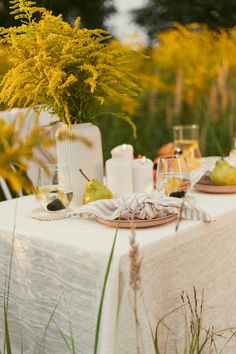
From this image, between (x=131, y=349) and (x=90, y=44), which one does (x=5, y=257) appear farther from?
(x=90, y=44)

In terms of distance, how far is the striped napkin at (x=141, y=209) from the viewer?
151 centimetres

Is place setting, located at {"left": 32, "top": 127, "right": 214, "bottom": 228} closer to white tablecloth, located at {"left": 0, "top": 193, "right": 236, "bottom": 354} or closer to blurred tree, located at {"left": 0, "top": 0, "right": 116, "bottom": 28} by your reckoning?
white tablecloth, located at {"left": 0, "top": 193, "right": 236, "bottom": 354}

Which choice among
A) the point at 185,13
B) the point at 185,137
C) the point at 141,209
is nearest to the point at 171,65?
the point at 185,13

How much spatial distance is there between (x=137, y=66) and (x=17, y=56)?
330 centimetres

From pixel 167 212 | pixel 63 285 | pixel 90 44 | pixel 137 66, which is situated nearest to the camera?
pixel 63 285

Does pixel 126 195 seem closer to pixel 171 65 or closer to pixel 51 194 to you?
pixel 51 194

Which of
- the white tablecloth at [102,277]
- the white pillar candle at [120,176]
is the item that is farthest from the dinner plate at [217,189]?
the white pillar candle at [120,176]

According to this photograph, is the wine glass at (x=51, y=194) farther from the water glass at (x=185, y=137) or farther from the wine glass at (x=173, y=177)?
the water glass at (x=185, y=137)

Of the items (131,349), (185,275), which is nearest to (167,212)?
(185,275)

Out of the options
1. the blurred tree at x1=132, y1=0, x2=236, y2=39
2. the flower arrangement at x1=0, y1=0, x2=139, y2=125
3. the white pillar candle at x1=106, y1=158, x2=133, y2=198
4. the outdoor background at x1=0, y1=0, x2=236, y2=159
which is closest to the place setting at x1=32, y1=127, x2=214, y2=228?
the white pillar candle at x1=106, y1=158, x2=133, y2=198

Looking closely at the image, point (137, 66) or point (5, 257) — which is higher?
point (137, 66)

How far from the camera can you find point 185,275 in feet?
4.87

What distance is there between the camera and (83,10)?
17.9 feet

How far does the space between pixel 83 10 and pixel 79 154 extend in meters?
4.01
